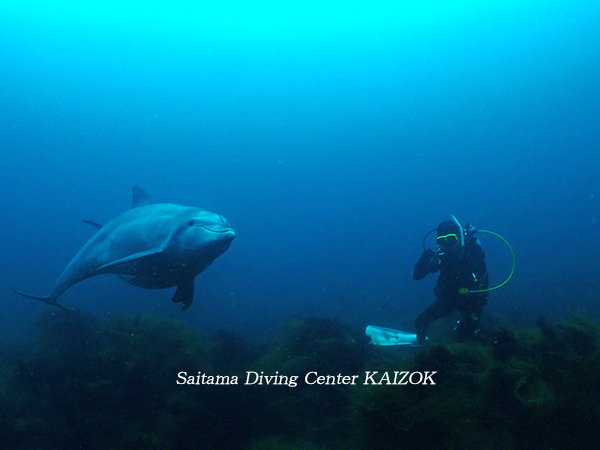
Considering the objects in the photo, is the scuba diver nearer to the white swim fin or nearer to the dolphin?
the white swim fin

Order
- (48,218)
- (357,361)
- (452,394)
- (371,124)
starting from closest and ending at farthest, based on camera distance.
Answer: (452,394) < (357,361) < (48,218) < (371,124)

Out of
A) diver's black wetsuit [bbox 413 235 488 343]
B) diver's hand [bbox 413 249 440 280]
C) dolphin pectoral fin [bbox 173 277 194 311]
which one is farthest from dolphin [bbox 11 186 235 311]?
diver's black wetsuit [bbox 413 235 488 343]

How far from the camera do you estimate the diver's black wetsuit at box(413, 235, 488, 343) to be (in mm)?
5930

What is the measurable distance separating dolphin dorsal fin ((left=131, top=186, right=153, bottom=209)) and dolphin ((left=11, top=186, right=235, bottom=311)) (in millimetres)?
591

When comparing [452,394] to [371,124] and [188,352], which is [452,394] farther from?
[371,124]

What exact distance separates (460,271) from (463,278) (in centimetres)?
14

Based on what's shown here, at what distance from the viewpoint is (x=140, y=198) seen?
20.2 ft

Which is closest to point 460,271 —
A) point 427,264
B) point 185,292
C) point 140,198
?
point 427,264

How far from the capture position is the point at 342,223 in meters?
112

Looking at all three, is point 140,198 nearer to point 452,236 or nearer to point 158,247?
point 158,247

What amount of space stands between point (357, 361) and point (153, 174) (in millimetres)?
120037

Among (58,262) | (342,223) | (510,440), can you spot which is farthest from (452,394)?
(342,223)

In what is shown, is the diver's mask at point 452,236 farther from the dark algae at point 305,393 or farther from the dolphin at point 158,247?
the dolphin at point 158,247

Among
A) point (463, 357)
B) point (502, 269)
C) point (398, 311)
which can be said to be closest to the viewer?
point (463, 357)
